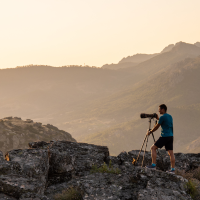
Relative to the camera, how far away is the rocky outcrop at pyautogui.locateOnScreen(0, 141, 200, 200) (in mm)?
Answer: 5227

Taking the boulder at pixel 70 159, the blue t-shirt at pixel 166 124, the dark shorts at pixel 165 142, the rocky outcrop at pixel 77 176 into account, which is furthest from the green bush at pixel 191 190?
the boulder at pixel 70 159

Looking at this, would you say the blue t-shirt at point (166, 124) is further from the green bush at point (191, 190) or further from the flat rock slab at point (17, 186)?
the flat rock slab at point (17, 186)

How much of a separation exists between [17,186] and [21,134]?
3125 cm

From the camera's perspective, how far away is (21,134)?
34.0m

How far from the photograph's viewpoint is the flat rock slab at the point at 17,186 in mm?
5027

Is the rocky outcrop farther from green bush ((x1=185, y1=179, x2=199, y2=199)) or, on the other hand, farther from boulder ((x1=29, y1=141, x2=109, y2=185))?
green bush ((x1=185, y1=179, x2=199, y2=199))

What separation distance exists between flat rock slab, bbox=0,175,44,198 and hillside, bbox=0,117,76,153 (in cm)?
2929

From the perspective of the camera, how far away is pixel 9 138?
33531 mm

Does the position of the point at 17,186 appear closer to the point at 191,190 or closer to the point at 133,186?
the point at 133,186

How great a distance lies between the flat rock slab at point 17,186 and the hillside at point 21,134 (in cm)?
2929

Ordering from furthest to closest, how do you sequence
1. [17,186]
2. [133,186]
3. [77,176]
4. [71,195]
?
[77,176]
[133,186]
[71,195]
[17,186]

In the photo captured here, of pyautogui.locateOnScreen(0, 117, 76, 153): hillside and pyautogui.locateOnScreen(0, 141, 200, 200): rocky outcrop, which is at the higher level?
pyautogui.locateOnScreen(0, 141, 200, 200): rocky outcrop

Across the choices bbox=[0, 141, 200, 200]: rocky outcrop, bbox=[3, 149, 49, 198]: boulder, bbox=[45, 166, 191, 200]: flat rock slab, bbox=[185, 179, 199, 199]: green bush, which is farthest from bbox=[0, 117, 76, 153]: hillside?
bbox=[185, 179, 199, 199]: green bush

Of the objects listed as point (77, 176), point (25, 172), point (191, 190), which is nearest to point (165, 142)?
point (191, 190)
